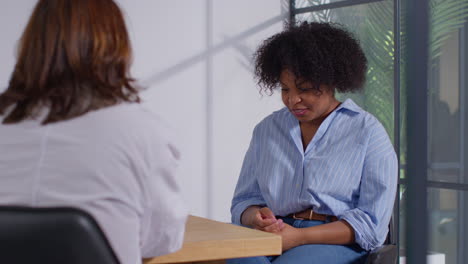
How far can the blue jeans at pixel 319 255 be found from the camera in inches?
74.7

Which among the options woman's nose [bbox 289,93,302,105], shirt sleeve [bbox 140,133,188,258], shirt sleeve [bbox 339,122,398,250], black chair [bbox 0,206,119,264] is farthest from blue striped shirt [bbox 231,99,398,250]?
black chair [bbox 0,206,119,264]

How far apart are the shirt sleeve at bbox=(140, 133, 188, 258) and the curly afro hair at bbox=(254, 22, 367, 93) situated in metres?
1.12

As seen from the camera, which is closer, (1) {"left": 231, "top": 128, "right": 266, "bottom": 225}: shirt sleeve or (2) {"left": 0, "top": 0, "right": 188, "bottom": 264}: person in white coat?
(2) {"left": 0, "top": 0, "right": 188, "bottom": 264}: person in white coat

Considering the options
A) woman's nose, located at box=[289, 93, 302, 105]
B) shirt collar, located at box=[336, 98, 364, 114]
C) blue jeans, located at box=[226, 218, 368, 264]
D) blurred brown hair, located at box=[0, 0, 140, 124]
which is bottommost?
blue jeans, located at box=[226, 218, 368, 264]

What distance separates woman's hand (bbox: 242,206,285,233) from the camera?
194 cm

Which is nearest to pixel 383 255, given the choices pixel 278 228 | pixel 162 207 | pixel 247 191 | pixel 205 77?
pixel 278 228

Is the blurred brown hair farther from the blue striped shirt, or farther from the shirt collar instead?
the shirt collar

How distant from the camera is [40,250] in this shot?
3.18 feet

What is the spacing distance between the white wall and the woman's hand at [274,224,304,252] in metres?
3.33

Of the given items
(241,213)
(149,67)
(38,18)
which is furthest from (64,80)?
(149,67)

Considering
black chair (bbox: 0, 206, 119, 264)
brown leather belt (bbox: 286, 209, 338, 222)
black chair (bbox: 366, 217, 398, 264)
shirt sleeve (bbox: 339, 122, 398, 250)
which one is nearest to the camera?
black chair (bbox: 0, 206, 119, 264)

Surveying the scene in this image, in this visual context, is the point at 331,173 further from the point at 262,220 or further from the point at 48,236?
the point at 48,236

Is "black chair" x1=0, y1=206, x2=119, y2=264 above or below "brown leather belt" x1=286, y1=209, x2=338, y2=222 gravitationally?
above

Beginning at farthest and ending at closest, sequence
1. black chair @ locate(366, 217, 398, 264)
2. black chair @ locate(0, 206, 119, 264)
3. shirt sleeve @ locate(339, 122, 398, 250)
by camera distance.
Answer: shirt sleeve @ locate(339, 122, 398, 250)
black chair @ locate(366, 217, 398, 264)
black chair @ locate(0, 206, 119, 264)
